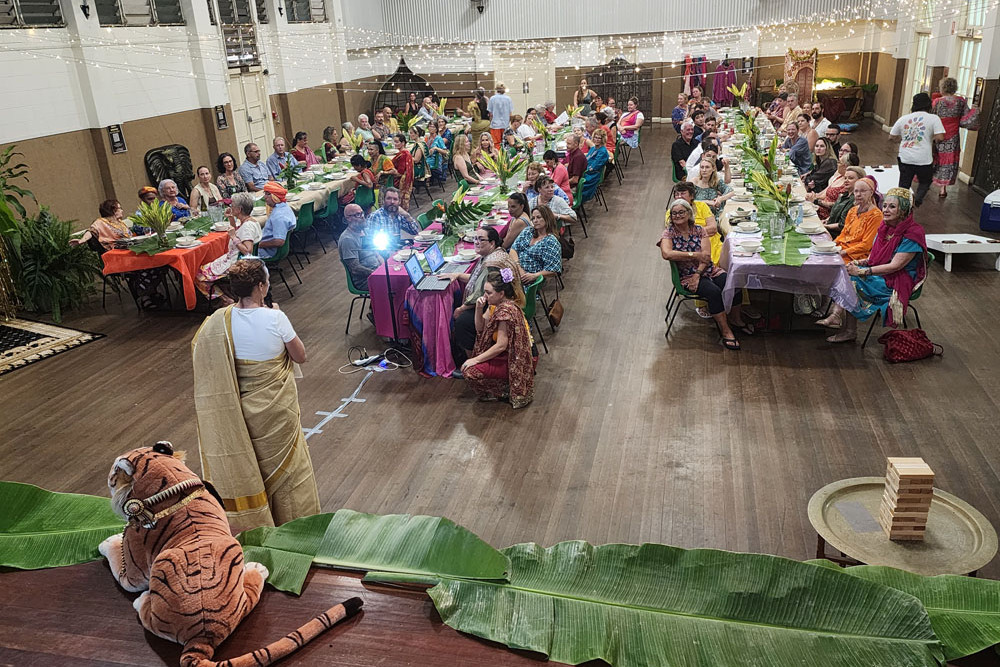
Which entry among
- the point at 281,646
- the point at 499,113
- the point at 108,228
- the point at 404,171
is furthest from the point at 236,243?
the point at 499,113

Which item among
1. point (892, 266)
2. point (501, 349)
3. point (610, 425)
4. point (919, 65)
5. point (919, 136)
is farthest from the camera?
point (919, 65)

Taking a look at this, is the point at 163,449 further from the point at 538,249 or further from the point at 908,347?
the point at 908,347

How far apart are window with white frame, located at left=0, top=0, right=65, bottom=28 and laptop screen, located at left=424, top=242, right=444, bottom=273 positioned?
20.8 feet

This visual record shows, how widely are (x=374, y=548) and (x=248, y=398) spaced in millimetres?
1253

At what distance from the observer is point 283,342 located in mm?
3188

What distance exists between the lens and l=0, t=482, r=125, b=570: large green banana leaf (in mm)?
2318

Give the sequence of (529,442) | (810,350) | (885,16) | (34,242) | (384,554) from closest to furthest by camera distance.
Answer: (384,554)
(529,442)
(810,350)
(34,242)
(885,16)

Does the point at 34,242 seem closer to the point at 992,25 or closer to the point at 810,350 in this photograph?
the point at 810,350

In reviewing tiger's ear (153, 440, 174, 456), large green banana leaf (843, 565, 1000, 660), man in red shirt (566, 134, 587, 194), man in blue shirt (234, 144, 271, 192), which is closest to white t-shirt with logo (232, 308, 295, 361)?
tiger's ear (153, 440, 174, 456)

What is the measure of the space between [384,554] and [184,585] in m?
0.52

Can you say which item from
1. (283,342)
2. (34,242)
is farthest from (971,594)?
(34,242)

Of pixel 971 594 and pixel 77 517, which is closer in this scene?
pixel 971 594

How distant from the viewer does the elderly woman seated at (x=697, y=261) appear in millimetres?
5867

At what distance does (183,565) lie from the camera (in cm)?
199
